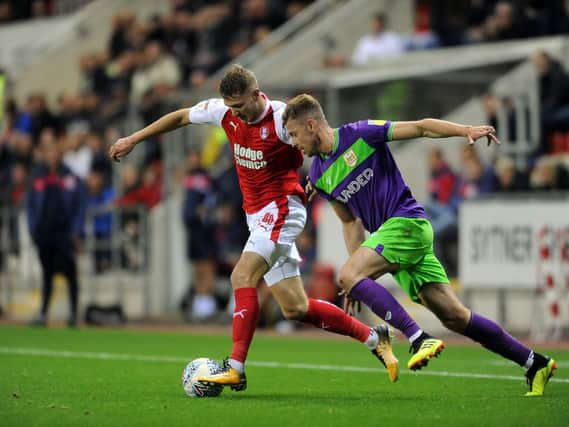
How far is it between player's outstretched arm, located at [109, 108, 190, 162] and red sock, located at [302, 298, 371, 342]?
160 centimetres

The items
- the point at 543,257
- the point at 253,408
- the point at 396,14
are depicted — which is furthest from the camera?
the point at 396,14

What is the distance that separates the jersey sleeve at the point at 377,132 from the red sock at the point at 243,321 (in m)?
1.31

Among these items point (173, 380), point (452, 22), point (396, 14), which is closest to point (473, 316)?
point (173, 380)

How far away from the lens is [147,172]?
73.2 ft

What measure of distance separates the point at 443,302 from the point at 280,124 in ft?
5.51

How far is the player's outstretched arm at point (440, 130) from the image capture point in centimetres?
802

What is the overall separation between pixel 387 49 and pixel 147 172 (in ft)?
14.8

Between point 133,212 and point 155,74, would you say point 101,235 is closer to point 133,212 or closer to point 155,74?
point 133,212

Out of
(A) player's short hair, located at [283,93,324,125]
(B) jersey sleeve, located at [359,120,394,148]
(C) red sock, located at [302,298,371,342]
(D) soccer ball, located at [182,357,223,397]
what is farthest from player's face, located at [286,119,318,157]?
(D) soccer ball, located at [182,357,223,397]

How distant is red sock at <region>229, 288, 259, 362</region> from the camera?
8.81 m

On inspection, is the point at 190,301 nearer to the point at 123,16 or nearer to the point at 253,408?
the point at 123,16

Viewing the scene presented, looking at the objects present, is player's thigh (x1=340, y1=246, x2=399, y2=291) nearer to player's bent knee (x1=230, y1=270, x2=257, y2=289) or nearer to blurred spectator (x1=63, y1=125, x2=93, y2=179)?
player's bent knee (x1=230, y1=270, x2=257, y2=289)

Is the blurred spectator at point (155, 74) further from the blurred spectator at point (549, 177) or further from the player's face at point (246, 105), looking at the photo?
the player's face at point (246, 105)

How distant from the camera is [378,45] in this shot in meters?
22.1
